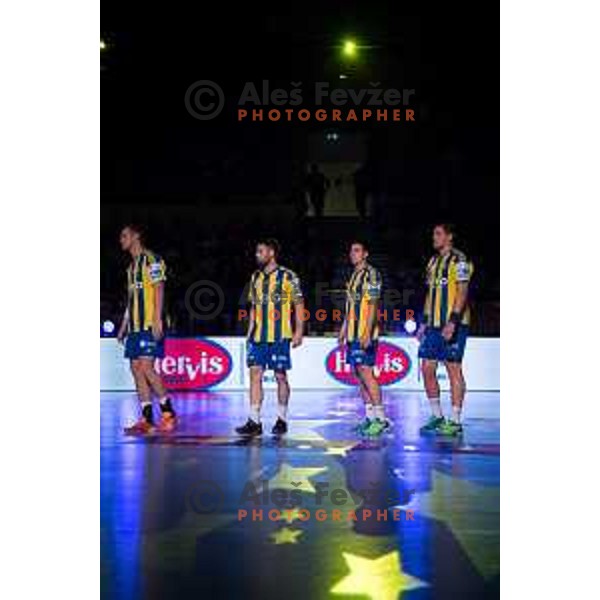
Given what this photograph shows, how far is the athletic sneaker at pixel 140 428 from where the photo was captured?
205 inches

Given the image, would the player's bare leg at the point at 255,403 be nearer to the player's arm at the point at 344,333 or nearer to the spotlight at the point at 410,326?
the player's arm at the point at 344,333

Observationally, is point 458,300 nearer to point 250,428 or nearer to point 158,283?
point 250,428

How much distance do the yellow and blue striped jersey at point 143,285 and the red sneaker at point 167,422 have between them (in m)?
0.49

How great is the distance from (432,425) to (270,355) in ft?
2.91

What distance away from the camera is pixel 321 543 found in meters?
3.46

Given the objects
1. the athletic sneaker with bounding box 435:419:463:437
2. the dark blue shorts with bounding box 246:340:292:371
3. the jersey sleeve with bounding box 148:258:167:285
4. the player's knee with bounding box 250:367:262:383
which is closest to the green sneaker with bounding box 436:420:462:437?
the athletic sneaker with bounding box 435:419:463:437

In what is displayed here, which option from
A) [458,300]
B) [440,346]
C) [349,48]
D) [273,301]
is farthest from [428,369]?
[349,48]

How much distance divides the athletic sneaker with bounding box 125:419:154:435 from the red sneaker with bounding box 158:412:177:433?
5 centimetres

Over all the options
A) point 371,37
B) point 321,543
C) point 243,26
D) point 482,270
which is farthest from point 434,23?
point 321,543

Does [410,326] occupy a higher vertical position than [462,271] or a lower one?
lower

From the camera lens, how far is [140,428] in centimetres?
526
